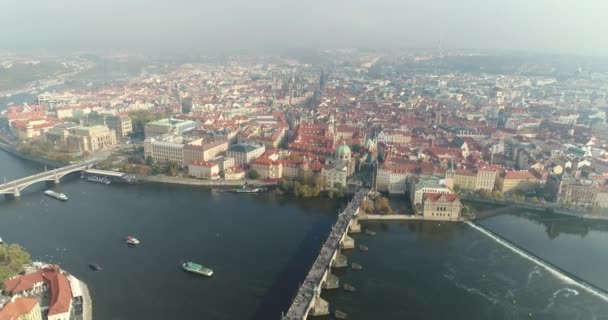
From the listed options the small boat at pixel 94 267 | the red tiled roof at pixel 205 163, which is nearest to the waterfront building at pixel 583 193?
the red tiled roof at pixel 205 163

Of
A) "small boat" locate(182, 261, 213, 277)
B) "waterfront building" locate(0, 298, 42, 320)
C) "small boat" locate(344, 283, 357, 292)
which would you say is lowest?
"small boat" locate(344, 283, 357, 292)

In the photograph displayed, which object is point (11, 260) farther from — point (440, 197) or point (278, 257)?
point (440, 197)

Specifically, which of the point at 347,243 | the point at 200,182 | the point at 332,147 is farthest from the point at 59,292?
the point at 332,147

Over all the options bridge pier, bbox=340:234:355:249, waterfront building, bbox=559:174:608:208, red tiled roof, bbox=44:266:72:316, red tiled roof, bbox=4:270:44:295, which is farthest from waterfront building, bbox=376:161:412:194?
red tiled roof, bbox=4:270:44:295

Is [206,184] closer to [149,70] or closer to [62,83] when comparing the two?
[62,83]

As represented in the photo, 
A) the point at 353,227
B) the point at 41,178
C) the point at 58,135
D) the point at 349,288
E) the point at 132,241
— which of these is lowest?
the point at 349,288

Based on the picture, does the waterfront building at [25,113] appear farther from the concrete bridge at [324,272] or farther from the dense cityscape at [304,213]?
the concrete bridge at [324,272]

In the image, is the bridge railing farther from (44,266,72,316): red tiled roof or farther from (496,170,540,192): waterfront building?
(496,170,540,192): waterfront building

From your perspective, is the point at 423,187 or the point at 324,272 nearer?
the point at 324,272
